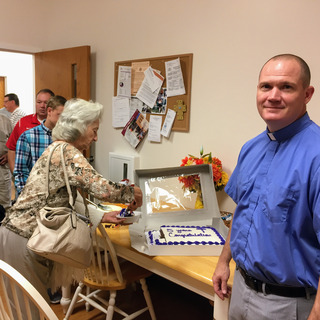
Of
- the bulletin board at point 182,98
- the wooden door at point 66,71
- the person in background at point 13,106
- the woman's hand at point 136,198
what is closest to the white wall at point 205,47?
the bulletin board at point 182,98

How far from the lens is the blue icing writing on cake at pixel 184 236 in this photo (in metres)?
1.67

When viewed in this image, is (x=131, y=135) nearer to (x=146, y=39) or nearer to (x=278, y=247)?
(x=146, y=39)

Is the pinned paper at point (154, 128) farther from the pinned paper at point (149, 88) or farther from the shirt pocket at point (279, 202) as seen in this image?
the shirt pocket at point (279, 202)

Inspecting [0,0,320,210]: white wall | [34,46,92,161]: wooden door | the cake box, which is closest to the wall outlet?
[0,0,320,210]: white wall

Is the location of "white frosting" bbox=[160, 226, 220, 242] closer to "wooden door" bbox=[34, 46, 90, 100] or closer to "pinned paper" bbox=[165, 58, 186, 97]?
"pinned paper" bbox=[165, 58, 186, 97]

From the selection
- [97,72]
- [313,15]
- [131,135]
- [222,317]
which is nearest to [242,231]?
[222,317]

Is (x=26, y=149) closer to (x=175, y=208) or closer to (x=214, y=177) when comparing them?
(x=175, y=208)

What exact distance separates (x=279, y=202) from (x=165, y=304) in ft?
6.28

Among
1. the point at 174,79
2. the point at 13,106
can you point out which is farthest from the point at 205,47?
the point at 13,106

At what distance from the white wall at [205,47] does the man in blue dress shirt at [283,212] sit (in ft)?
3.14

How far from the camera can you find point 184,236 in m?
1.75

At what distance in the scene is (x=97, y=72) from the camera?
3.29 meters

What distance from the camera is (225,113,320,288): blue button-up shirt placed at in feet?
3.20

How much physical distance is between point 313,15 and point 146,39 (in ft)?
4.48
